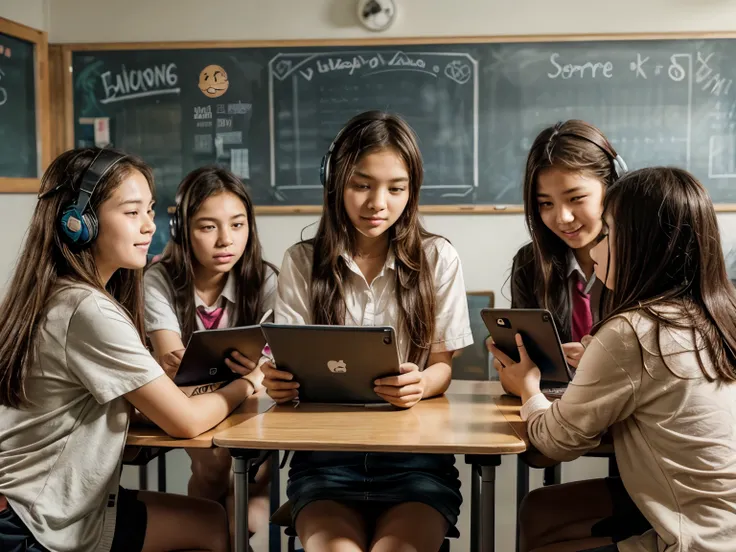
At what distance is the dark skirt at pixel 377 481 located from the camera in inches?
62.9

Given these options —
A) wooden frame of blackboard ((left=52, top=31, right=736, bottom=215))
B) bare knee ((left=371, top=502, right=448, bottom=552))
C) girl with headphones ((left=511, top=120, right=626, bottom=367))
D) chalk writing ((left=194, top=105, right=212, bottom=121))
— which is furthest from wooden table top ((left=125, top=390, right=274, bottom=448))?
chalk writing ((left=194, top=105, right=212, bottom=121))

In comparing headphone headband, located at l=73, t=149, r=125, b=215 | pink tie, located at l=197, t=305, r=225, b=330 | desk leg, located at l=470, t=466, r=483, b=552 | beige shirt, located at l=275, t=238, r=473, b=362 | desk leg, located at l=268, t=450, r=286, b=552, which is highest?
headphone headband, located at l=73, t=149, r=125, b=215

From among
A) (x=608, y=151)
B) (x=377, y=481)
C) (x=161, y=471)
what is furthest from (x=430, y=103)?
(x=377, y=481)

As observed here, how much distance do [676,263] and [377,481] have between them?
2.56ft

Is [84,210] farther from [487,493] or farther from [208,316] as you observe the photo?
[487,493]

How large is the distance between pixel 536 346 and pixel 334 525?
605mm

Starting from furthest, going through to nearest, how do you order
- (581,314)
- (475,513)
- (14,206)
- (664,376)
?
(14,206)
(581,314)
(475,513)
(664,376)

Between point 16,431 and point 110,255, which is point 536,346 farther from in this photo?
point 16,431

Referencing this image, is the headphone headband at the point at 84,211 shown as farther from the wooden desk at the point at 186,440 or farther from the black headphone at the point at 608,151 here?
the black headphone at the point at 608,151

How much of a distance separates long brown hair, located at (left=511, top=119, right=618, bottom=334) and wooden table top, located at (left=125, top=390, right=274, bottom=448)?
2.77ft

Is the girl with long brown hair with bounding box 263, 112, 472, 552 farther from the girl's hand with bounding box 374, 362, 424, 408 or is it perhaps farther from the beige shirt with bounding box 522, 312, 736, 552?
the beige shirt with bounding box 522, 312, 736, 552

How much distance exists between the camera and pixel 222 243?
2.18 meters

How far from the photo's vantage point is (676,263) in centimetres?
136

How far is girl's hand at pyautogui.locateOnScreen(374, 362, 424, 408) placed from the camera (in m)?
1.66
